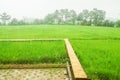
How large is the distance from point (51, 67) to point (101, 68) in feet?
5.02

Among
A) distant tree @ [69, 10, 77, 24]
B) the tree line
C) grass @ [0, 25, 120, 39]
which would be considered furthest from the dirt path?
distant tree @ [69, 10, 77, 24]

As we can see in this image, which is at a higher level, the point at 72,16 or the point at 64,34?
the point at 72,16

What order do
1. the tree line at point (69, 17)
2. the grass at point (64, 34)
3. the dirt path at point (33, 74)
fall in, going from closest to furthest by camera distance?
the dirt path at point (33, 74)
the grass at point (64, 34)
the tree line at point (69, 17)

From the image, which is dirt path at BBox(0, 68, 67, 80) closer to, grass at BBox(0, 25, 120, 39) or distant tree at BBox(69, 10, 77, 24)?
grass at BBox(0, 25, 120, 39)

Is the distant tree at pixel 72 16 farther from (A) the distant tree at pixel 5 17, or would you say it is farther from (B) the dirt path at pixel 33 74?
(B) the dirt path at pixel 33 74

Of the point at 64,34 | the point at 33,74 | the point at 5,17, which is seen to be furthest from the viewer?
the point at 5,17

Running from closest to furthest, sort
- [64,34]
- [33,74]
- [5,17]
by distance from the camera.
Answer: [33,74], [64,34], [5,17]

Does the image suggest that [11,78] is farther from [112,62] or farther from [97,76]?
[112,62]

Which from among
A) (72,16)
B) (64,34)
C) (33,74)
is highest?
(72,16)

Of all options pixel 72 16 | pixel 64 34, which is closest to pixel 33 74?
pixel 64 34

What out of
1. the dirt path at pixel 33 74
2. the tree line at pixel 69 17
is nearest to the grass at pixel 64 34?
the dirt path at pixel 33 74

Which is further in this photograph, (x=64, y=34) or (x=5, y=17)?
(x=5, y=17)

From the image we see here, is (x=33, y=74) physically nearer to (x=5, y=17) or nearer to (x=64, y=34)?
(x=64, y=34)

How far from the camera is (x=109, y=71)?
16.4ft
